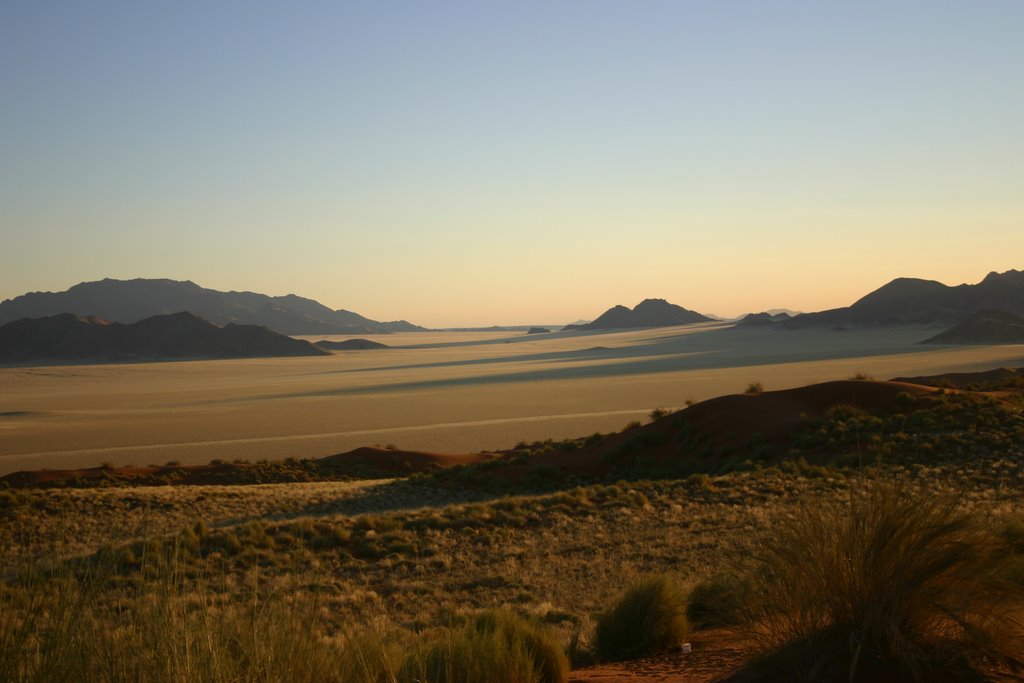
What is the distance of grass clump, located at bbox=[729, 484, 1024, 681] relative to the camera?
4.92 m

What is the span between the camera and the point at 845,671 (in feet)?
16.0

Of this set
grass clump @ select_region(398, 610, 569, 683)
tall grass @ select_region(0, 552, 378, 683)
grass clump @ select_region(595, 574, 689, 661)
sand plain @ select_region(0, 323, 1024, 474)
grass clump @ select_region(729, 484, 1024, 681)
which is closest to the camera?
tall grass @ select_region(0, 552, 378, 683)

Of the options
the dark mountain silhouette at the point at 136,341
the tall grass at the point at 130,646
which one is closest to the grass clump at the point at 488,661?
the tall grass at the point at 130,646

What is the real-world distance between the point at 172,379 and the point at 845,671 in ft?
322

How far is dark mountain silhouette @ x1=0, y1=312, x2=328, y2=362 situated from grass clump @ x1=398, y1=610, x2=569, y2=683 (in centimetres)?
14635

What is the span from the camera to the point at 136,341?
146m

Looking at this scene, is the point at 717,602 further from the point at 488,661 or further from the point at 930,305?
the point at 930,305

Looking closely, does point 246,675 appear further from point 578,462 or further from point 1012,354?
point 1012,354

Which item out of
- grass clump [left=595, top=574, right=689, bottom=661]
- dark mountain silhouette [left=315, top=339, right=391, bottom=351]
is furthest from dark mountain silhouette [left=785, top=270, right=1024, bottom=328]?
grass clump [left=595, top=574, right=689, bottom=661]

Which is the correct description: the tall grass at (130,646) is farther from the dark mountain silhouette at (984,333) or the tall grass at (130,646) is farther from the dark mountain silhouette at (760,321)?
the dark mountain silhouette at (760,321)

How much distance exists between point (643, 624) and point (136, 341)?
6044 inches

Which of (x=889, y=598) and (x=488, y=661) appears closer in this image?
(x=889, y=598)

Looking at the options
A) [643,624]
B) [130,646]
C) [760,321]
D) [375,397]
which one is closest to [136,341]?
[375,397]

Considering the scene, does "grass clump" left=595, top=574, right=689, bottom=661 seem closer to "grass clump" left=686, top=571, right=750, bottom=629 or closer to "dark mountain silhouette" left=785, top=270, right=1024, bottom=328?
"grass clump" left=686, top=571, right=750, bottom=629
